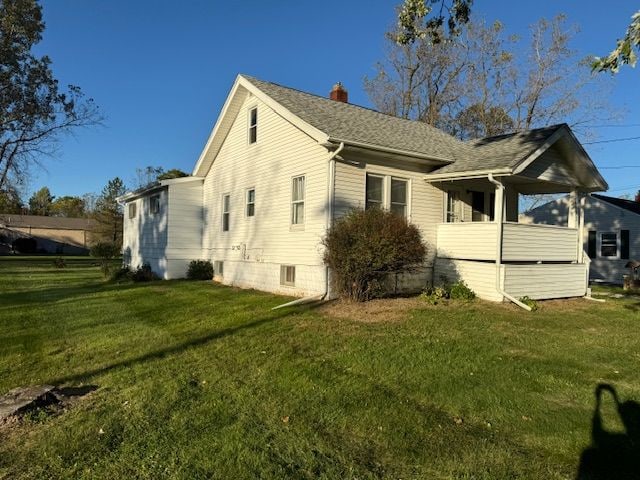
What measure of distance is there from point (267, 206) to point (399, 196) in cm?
418

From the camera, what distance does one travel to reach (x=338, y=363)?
6.61 m

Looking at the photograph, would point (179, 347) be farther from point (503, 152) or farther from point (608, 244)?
point (608, 244)

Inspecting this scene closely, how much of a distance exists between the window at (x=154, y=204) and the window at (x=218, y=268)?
4046mm

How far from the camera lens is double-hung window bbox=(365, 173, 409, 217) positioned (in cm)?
1286

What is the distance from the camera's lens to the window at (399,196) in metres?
13.2

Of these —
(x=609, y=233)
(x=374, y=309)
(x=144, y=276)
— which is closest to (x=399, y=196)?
(x=374, y=309)

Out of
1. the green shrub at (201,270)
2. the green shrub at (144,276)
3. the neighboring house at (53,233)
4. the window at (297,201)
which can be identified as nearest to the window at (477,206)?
the window at (297,201)

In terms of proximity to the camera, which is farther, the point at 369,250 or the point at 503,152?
the point at 503,152

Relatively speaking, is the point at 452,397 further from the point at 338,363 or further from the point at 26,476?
the point at 26,476

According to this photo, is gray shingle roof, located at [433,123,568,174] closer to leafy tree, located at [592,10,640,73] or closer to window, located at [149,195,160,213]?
leafy tree, located at [592,10,640,73]

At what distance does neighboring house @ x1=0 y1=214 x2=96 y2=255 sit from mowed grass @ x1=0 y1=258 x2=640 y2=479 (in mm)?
61139

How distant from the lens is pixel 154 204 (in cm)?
2077

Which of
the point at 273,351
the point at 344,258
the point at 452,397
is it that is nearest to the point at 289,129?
the point at 344,258

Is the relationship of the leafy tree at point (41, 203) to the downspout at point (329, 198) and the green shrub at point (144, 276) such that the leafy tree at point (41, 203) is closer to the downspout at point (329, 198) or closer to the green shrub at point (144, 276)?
the green shrub at point (144, 276)
